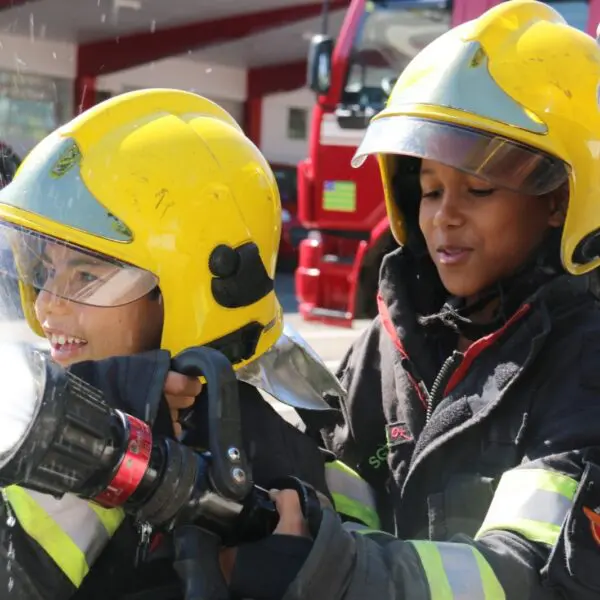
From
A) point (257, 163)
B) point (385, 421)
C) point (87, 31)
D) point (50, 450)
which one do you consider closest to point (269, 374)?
point (385, 421)

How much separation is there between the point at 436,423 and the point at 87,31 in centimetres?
293

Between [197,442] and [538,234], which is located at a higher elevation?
[538,234]

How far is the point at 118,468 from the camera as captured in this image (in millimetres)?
1273

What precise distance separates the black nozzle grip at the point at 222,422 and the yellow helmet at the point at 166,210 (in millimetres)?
528

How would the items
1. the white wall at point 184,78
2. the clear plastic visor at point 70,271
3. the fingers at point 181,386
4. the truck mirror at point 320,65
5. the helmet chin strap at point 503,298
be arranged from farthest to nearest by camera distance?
the truck mirror at point 320,65 < the white wall at point 184,78 < the helmet chin strap at point 503,298 < the clear plastic visor at point 70,271 < the fingers at point 181,386

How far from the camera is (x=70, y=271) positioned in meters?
1.93

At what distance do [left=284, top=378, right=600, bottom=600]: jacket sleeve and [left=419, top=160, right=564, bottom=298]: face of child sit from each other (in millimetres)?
387

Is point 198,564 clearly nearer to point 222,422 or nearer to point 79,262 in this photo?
point 222,422

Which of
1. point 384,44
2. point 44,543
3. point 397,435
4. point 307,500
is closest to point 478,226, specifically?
point 397,435

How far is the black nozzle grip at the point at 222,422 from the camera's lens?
135 cm

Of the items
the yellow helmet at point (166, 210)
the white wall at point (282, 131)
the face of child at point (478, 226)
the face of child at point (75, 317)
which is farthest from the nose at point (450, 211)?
the white wall at point (282, 131)

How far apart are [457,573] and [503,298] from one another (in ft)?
2.16

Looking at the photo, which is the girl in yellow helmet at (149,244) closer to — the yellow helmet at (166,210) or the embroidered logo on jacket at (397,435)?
the yellow helmet at (166,210)

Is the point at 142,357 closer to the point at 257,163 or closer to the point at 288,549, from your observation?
Result: the point at 288,549
